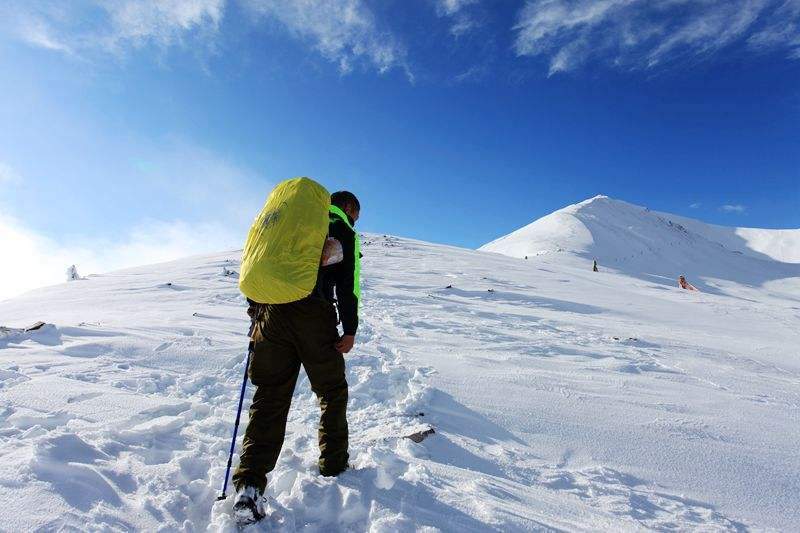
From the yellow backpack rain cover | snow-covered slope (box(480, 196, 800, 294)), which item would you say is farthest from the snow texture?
snow-covered slope (box(480, 196, 800, 294))

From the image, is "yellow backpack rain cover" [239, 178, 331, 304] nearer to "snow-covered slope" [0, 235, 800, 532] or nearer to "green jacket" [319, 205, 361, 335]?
"green jacket" [319, 205, 361, 335]

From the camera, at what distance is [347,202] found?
3.44m

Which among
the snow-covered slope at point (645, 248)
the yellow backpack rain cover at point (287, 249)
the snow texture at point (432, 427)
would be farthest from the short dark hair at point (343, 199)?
the snow-covered slope at point (645, 248)

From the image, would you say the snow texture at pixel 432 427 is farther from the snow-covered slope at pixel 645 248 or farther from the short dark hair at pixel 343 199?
the snow-covered slope at pixel 645 248

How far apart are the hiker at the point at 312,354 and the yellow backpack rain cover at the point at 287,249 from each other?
6.8 inches

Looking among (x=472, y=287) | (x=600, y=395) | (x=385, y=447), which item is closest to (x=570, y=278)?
(x=472, y=287)

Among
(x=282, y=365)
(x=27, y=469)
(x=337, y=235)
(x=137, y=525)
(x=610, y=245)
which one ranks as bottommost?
(x=137, y=525)

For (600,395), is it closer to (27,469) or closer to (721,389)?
(721,389)

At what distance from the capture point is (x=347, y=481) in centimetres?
303

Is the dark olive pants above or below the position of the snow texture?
above

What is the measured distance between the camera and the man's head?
343cm

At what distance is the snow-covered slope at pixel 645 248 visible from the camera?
223ft

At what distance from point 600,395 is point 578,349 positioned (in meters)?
2.55

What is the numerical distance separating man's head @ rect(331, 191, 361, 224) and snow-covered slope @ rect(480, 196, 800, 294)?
49.6m
